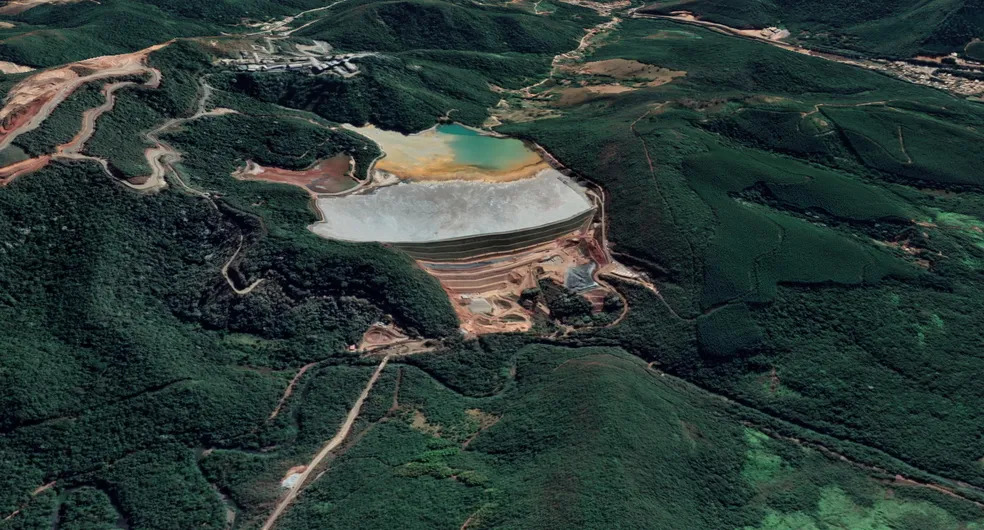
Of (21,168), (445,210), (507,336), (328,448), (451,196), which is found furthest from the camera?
(451,196)

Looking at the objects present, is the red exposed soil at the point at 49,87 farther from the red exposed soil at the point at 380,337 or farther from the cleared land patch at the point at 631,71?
the cleared land patch at the point at 631,71

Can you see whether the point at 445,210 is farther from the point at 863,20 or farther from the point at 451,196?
the point at 863,20

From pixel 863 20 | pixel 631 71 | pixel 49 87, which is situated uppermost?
pixel 863 20

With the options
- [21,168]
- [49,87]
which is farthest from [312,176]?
[49,87]

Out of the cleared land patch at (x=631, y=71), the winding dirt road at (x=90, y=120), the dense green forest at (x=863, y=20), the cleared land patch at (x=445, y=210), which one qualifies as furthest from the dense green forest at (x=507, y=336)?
the dense green forest at (x=863, y=20)

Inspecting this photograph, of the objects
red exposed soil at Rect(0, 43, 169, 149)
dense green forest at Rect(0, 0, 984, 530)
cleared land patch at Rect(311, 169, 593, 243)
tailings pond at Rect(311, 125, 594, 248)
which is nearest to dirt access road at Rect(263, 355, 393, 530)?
dense green forest at Rect(0, 0, 984, 530)

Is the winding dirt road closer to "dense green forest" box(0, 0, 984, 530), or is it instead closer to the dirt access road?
"dense green forest" box(0, 0, 984, 530)
